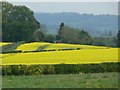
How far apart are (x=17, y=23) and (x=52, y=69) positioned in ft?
125

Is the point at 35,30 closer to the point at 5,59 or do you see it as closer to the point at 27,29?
the point at 27,29

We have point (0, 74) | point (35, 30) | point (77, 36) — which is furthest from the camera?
point (77, 36)

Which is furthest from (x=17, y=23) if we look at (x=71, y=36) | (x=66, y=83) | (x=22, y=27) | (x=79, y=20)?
(x=79, y=20)

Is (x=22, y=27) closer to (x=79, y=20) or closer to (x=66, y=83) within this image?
(x=66, y=83)

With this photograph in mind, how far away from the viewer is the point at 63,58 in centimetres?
2423

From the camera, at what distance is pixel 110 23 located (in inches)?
5369

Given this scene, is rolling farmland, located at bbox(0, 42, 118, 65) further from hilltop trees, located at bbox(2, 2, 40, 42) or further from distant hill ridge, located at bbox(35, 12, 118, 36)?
distant hill ridge, located at bbox(35, 12, 118, 36)

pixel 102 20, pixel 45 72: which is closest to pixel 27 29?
pixel 45 72

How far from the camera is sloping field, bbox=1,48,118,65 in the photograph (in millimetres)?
23177

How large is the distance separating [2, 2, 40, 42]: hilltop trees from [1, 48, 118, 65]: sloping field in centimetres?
2826

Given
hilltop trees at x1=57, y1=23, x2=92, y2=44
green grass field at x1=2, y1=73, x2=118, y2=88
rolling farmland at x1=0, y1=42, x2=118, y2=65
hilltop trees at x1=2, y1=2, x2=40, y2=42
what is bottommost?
green grass field at x1=2, y1=73, x2=118, y2=88

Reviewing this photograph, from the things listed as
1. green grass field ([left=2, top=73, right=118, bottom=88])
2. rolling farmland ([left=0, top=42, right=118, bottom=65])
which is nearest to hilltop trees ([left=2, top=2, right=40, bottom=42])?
rolling farmland ([left=0, top=42, right=118, bottom=65])

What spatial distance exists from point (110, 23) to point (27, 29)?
3190 inches

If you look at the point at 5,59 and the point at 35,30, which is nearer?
the point at 5,59
